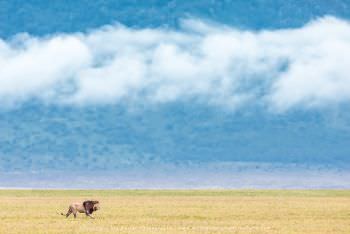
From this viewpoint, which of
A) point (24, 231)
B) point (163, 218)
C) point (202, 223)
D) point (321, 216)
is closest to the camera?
point (24, 231)

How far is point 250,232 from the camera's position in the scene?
35.3 m

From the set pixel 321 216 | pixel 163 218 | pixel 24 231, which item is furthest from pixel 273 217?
pixel 24 231

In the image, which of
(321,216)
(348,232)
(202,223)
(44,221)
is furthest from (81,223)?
(321,216)

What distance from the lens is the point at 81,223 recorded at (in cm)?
3944

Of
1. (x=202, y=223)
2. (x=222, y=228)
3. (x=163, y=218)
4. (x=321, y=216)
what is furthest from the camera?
(x=321, y=216)

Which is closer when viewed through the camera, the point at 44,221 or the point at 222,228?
the point at 222,228

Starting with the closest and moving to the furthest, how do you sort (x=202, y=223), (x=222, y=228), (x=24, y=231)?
(x=24, y=231) → (x=222, y=228) → (x=202, y=223)

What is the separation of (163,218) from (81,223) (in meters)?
6.75

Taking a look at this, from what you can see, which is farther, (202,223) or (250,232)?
(202,223)

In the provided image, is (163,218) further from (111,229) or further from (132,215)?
(111,229)

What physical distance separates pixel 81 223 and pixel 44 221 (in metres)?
2.94

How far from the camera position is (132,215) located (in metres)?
47.8

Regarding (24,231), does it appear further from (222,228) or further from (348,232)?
(348,232)

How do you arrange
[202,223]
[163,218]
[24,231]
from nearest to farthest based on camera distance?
[24,231] < [202,223] < [163,218]
